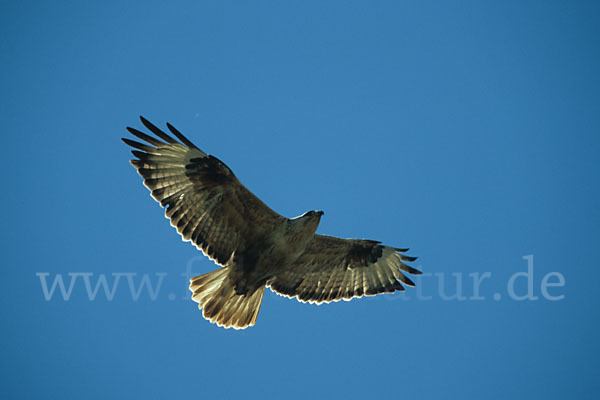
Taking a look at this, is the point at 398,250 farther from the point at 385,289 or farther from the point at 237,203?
the point at 237,203

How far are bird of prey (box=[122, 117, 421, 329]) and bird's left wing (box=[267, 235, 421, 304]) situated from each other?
0.03m

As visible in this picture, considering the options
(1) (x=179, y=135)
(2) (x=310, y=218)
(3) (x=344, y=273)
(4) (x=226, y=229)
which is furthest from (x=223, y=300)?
(1) (x=179, y=135)

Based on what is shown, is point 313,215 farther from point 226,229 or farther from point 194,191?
point 194,191

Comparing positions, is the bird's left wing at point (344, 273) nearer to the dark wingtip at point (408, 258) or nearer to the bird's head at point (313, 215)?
the dark wingtip at point (408, 258)

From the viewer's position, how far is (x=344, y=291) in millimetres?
9344

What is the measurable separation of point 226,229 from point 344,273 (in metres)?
2.27

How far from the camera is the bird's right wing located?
7.91 metres

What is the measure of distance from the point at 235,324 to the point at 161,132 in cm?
311

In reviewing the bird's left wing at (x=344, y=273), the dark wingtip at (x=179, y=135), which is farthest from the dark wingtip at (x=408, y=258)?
the dark wingtip at (x=179, y=135)

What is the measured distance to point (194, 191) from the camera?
803cm

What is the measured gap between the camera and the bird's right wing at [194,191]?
311 inches

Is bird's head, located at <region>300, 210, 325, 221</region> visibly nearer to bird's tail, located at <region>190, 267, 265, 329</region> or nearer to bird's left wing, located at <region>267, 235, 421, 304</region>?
bird's left wing, located at <region>267, 235, 421, 304</region>

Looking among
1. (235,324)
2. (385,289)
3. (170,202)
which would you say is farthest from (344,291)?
(170,202)

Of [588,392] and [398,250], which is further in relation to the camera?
[588,392]
